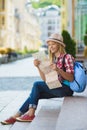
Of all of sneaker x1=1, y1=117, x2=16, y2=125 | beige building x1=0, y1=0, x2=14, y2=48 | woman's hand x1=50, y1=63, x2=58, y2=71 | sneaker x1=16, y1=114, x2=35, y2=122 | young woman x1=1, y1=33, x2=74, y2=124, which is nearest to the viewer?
woman's hand x1=50, y1=63, x2=58, y2=71

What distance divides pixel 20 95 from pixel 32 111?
4099 mm

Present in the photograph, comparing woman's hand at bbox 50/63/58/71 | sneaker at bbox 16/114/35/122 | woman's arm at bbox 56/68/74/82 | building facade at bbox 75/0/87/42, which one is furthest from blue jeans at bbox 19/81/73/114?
building facade at bbox 75/0/87/42

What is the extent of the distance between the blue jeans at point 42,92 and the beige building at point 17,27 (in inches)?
2332

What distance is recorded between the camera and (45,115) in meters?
6.89

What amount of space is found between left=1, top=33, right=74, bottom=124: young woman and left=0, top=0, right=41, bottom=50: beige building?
194ft

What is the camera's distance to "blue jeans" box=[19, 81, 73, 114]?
6.98 metres

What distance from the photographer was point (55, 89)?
6.99 m

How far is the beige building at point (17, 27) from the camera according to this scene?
226ft

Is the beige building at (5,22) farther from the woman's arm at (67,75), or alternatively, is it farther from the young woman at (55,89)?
the woman's arm at (67,75)

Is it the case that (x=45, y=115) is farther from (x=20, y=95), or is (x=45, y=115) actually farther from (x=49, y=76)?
(x=20, y=95)

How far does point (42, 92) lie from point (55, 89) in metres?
0.23

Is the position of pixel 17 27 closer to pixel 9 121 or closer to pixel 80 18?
pixel 80 18

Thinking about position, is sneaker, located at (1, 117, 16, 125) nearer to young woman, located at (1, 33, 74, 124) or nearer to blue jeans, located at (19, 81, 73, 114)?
young woman, located at (1, 33, 74, 124)

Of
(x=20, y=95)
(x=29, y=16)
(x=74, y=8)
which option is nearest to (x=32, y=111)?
(x=20, y=95)
